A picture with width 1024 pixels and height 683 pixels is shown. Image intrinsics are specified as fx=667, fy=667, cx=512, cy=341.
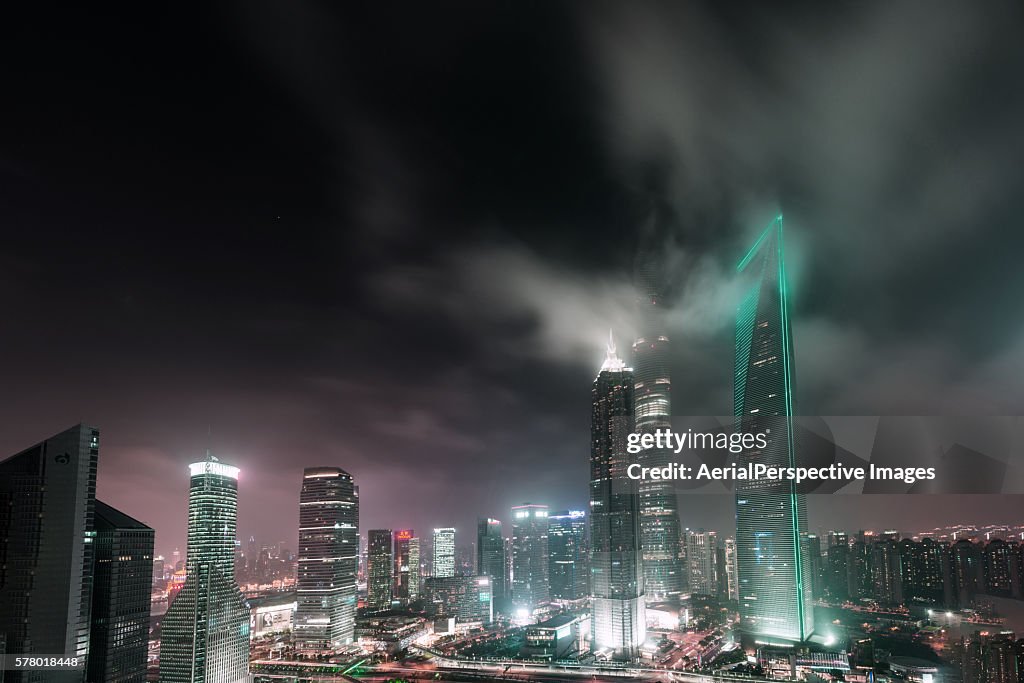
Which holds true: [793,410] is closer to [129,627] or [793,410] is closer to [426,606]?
[129,627]

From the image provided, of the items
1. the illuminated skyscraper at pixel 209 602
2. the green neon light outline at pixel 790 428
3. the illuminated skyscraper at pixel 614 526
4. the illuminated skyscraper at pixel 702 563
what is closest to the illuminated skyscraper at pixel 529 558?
the illuminated skyscraper at pixel 702 563

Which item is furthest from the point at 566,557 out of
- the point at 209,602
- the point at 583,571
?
the point at 209,602

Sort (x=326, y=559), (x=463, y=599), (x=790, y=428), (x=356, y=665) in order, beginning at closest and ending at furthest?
(x=790, y=428), (x=356, y=665), (x=326, y=559), (x=463, y=599)

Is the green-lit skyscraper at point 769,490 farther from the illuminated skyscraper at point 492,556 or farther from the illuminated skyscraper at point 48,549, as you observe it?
the illuminated skyscraper at point 492,556

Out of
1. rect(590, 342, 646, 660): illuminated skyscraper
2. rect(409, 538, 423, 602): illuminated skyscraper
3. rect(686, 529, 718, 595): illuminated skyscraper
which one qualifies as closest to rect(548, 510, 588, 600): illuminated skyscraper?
rect(686, 529, 718, 595): illuminated skyscraper

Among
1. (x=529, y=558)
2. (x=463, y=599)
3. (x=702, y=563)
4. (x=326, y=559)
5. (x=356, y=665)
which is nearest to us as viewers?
(x=356, y=665)

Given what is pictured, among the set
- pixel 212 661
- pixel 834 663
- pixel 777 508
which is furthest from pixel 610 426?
pixel 212 661

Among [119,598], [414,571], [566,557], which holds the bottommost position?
[414,571]

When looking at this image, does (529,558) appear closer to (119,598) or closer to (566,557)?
(566,557)

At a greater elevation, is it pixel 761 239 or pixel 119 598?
pixel 761 239
